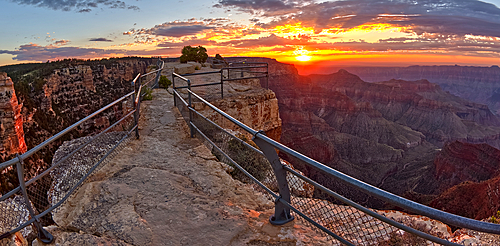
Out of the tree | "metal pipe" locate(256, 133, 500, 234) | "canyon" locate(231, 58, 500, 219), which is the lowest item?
"canyon" locate(231, 58, 500, 219)

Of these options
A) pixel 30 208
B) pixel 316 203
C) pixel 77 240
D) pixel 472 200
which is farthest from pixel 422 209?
pixel 472 200

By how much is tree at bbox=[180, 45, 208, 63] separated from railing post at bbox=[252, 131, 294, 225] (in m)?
20.2

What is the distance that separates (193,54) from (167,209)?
66.3ft

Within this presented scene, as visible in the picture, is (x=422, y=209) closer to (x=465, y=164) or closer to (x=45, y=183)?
(x=45, y=183)

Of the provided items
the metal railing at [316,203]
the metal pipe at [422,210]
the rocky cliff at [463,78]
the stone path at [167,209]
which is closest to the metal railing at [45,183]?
the stone path at [167,209]

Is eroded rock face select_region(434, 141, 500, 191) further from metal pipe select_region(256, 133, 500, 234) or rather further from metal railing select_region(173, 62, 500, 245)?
metal pipe select_region(256, 133, 500, 234)

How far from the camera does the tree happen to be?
20950 mm

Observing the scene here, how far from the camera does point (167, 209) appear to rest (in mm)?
2541

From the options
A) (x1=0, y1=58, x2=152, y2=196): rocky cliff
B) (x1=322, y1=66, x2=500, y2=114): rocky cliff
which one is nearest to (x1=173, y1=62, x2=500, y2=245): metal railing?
(x1=0, y1=58, x2=152, y2=196): rocky cliff

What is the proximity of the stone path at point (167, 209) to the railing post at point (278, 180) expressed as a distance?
0.08 meters

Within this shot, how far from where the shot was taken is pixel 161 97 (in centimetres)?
855

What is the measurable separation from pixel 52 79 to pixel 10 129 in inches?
882

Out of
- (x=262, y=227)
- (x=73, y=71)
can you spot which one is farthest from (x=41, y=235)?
(x=73, y=71)

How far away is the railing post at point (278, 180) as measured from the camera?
2.15 meters
